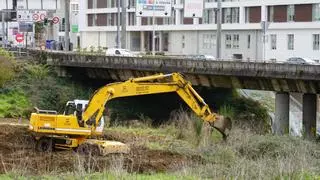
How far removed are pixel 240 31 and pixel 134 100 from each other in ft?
133

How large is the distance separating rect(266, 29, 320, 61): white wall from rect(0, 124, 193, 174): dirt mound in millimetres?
53502

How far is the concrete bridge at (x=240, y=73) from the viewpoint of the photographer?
38.7 metres

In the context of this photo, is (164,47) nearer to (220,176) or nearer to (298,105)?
(298,105)

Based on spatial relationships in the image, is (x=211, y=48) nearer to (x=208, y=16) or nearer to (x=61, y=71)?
(x=208, y=16)

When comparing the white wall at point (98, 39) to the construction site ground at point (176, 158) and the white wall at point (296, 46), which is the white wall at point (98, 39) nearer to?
the white wall at point (296, 46)

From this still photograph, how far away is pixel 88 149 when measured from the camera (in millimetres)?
25031

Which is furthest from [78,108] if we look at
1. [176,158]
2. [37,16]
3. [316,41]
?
[316,41]

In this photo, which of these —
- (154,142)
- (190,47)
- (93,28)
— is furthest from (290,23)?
(154,142)

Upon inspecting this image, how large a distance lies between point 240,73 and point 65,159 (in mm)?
19873

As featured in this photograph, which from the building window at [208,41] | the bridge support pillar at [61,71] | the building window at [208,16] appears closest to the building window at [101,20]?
the building window at [208,41]

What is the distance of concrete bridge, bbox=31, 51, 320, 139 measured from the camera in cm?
3866

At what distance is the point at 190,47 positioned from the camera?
98688 millimetres

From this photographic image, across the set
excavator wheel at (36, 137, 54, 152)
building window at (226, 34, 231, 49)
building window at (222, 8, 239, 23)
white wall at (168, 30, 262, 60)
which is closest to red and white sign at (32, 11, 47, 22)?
Result: white wall at (168, 30, 262, 60)

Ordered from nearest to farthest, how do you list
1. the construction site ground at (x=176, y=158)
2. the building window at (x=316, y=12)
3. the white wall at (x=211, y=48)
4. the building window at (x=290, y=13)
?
the construction site ground at (x=176, y=158) → the building window at (x=316, y=12) → the building window at (x=290, y=13) → the white wall at (x=211, y=48)
